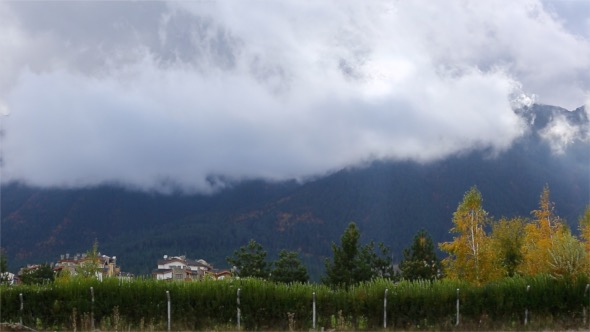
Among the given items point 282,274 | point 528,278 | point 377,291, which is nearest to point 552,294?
point 528,278

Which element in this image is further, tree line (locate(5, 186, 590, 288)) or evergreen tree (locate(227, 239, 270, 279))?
evergreen tree (locate(227, 239, 270, 279))

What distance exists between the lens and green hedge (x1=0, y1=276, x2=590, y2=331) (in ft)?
76.2

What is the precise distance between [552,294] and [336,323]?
7891 mm

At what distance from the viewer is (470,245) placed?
3853cm

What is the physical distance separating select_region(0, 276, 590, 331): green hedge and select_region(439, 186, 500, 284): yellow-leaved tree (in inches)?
542

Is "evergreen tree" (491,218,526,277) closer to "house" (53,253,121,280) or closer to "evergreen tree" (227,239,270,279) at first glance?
"evergreen tree" (227,239,270,279)

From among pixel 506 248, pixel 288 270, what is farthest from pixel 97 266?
pixel 506 248

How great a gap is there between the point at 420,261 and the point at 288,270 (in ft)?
38.7

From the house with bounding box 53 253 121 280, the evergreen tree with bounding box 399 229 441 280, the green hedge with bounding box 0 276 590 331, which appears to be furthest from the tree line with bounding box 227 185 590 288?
the house with bounding box 53 253 121 280

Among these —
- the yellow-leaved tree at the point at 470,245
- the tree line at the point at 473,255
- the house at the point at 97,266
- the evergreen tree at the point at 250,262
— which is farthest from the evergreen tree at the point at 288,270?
the yellow-leaved tree at the point at 470,245

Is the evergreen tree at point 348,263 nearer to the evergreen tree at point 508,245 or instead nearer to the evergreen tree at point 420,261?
Result: the evergreen tree at point 420,261

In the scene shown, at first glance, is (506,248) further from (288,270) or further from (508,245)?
(288,270)

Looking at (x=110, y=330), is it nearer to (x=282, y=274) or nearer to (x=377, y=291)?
(x=377, y=291)

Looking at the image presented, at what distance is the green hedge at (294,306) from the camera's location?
23219 millimetres
